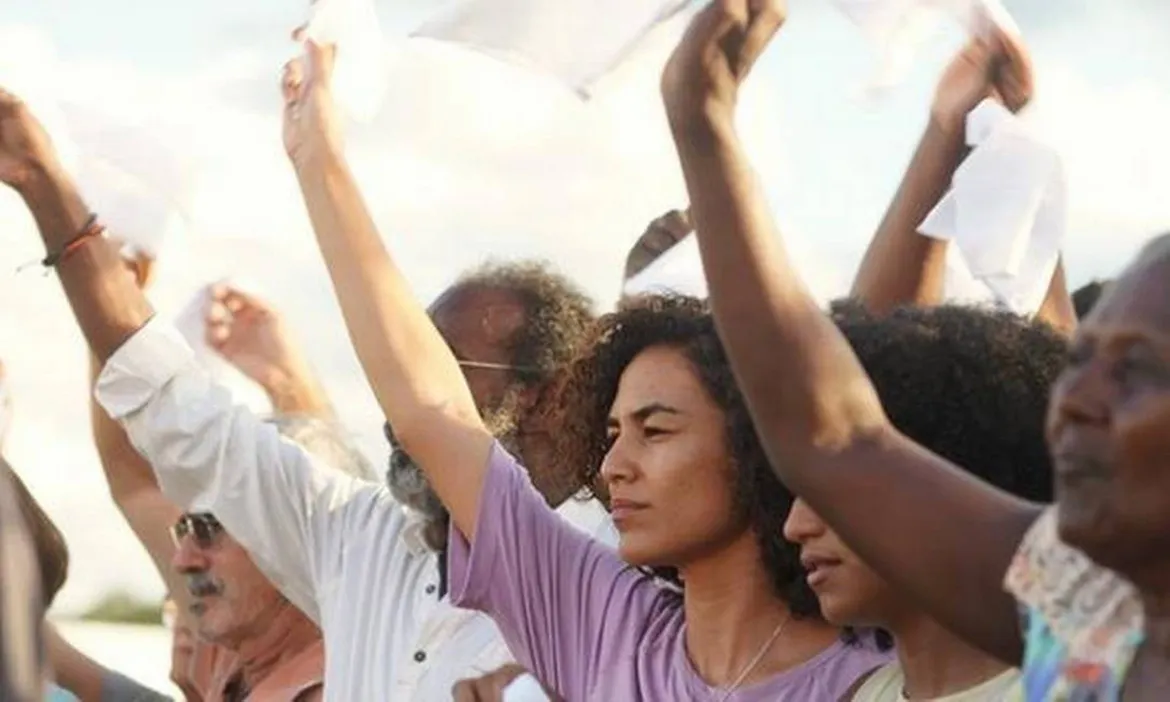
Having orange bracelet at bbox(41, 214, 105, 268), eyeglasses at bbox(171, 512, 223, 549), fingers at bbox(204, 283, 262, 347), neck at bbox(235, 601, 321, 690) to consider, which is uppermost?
orange bracelet at bbox(41, 214, 105, 268)

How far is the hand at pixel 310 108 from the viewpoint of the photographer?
205 inches

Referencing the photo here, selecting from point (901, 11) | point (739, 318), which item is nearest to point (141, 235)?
point (901, 11)

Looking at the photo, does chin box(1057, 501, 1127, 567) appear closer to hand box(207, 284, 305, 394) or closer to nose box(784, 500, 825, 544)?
nose box(784, 500, 825, 544)

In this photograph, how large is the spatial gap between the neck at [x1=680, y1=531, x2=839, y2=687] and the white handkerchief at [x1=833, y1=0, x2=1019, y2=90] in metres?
0.76

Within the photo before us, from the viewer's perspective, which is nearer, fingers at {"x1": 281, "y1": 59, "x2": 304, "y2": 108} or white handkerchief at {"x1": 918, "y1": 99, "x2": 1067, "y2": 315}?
white handkerchief at {"x1": 918, "y1": 99, "x2": 1067, "y2": 315}

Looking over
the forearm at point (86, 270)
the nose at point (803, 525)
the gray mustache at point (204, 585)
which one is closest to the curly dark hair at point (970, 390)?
the nose at point (803, 525)

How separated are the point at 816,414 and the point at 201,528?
3255mm

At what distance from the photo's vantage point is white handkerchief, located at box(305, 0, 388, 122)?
5371mm

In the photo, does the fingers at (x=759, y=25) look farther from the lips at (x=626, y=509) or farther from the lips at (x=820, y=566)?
the lips at (x=626, y=509)

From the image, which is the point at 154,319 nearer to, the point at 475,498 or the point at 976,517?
the point at 475,498

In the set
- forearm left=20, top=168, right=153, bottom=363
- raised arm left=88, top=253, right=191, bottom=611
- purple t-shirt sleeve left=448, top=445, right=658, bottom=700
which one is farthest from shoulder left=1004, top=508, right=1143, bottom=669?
raised arm left=88, top=253, right=191, bottom=611

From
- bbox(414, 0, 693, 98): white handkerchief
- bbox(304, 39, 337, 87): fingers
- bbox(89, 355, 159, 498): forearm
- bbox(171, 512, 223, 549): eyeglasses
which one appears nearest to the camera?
bbox(414, 0, 693, 98): white handkerchief

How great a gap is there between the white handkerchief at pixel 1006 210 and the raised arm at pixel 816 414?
134cm

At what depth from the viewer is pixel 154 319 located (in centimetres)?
583
